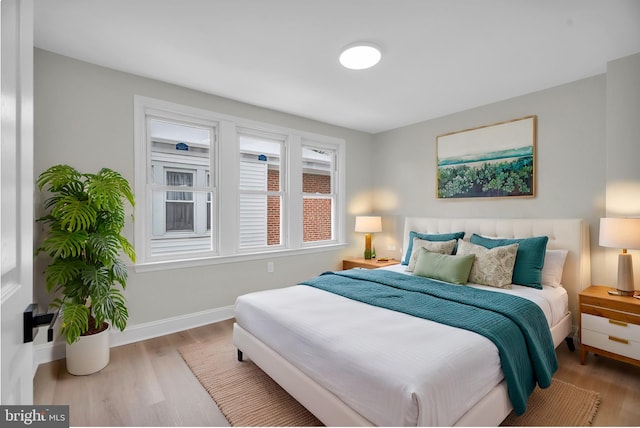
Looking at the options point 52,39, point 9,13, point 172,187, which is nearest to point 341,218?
point 172,187

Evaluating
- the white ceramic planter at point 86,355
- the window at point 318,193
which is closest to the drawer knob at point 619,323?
the window at point 318,193

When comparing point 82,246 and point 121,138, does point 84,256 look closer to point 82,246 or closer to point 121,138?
point 82,246

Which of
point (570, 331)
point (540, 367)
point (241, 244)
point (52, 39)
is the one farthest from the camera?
point (241, 244)

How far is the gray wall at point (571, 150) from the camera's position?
2.62 meters

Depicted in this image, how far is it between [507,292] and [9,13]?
124 inches

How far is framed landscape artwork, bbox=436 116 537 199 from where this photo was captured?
11.0 feet

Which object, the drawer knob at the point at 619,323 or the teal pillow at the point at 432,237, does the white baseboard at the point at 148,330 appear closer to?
the teal pillow at the point at 432,237

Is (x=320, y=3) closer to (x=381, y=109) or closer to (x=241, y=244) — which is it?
(x=381, y=109)

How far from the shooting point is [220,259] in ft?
11.5

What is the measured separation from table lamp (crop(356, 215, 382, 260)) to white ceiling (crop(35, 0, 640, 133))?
1.80 m

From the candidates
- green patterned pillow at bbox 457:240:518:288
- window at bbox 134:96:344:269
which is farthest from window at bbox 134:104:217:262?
green patterned pillow at bbox 457:240:518:288

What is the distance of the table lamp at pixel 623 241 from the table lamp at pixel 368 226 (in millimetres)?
2464

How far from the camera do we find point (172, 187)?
10.5 ft

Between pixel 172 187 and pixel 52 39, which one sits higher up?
pixel 52 39
